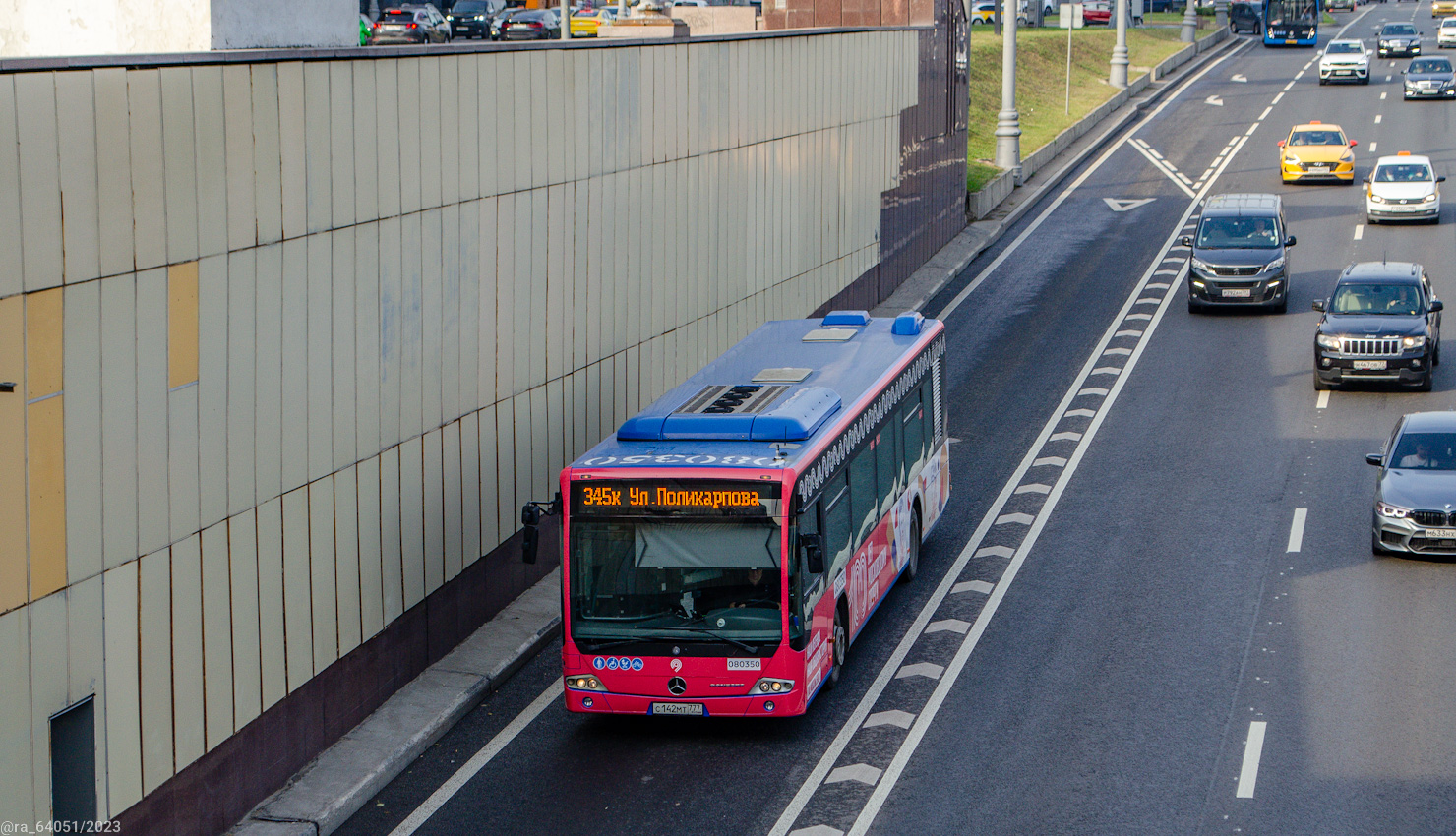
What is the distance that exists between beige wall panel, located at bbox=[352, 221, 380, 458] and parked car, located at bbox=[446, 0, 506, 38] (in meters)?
48.4

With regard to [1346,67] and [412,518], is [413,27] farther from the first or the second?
[412,518]

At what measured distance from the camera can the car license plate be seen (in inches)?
557

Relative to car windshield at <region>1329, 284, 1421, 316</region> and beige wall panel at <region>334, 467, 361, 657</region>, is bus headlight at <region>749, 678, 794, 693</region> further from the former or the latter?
car windshield at <region>1329, 284, 1421, 316</region>

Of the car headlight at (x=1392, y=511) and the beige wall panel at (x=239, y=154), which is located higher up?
the beige wall panel at (x=239, y=154)

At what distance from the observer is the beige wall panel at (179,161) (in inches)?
456

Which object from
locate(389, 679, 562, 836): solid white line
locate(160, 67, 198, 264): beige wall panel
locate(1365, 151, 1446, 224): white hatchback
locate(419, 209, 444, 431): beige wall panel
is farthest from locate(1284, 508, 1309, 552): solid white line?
locate(1365, 151, 1446, 224): white hatchback

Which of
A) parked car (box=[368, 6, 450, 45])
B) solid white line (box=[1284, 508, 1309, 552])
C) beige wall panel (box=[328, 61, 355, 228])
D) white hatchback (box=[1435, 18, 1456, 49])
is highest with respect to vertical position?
white hatchback (box=[1435, 18, 1456, 49])

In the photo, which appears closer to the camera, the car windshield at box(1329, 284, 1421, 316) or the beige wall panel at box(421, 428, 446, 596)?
the beige wall panel at box(421, 428, 446, 596)

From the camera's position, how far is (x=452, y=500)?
16.5 meters

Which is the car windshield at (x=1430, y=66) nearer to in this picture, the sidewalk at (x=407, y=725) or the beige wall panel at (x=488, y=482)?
the sidewalk at (x=407, y=725)

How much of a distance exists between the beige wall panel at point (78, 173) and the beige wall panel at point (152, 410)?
607mm

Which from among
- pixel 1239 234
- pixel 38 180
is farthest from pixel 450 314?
pixel 1239 234

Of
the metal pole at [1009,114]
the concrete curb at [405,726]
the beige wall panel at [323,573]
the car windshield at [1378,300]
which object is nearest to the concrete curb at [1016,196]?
the metal pole at [1009,114]

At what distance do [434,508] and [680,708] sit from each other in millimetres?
3675
